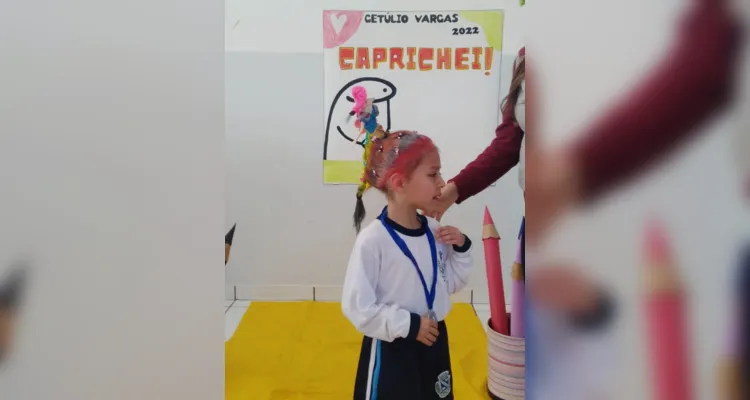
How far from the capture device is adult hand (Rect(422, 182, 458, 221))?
927 mm

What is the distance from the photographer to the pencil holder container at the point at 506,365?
38.5 inches

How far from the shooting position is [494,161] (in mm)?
957

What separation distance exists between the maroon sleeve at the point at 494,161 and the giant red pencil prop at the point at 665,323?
28.0 inches

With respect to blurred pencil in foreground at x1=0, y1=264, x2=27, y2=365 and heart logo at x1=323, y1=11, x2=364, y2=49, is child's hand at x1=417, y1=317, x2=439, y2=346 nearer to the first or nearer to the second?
blurred pencil in foreground at x1=0, y1=264, x2=27, y2=365

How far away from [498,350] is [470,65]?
991mm

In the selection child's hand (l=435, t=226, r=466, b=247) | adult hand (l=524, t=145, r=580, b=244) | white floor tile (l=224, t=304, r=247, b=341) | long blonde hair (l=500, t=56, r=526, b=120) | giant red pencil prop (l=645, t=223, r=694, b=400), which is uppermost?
long blonde hair (l=500, t=56, r=526, b=120)

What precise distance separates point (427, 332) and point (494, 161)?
346mm

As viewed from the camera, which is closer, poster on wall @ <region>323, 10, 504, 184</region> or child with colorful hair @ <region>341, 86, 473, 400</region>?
child with colorful hair @ <region>341, 86, 473, 400</region>

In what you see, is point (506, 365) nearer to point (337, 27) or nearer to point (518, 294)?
point (518, 294)

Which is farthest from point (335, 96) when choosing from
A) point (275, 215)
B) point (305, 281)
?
point (305, 281)

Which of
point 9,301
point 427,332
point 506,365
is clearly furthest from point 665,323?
point 506,365

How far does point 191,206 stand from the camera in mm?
297

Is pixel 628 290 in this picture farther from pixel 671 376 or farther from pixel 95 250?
pixel 95 250

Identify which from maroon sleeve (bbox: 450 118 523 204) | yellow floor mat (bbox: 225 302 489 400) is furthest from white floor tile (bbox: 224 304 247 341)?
maroon sleeve (bbox: 450 118 523 204)
